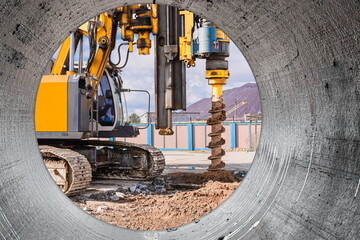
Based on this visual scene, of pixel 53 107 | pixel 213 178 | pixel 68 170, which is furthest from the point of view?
pixel 213 178

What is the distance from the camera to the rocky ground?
4.81m

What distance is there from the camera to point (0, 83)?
197 cm

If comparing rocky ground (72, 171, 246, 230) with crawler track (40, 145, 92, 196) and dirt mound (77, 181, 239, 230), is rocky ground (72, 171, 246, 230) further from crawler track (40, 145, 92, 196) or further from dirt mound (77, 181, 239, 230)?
crawler track (40, 145, 92, 196)

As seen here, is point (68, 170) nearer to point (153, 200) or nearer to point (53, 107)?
point (53, 107)

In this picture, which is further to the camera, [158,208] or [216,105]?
[216,105]

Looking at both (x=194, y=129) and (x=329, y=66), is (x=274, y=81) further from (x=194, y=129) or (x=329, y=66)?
(x=194, y=129)

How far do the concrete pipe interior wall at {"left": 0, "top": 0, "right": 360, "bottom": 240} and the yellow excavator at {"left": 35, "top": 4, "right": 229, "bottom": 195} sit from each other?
176 inches

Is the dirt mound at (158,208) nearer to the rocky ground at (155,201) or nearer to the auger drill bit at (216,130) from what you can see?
the rocky ground at (155,201)

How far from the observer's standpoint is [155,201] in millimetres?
6246

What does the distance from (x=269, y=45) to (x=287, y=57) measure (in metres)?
0.17

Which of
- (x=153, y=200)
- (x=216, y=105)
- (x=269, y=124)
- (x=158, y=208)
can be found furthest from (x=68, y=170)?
(x=269, y=124)

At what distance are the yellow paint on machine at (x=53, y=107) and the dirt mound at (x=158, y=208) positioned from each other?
7.04ft

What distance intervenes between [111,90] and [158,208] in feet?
14.9

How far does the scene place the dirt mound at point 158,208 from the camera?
184 inches
